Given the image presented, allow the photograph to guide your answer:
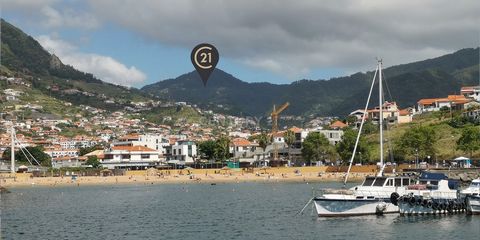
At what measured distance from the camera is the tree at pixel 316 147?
150 metres

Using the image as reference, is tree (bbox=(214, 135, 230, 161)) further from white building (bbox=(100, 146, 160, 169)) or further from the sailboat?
the sailboat

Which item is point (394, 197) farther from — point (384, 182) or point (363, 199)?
point (363, 199)

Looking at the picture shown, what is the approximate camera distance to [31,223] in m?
56.8

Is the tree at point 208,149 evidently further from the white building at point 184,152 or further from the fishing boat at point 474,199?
the fishing boat at point 474,199

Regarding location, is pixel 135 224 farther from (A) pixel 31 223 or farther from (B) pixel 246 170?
(B) pixel 246 170

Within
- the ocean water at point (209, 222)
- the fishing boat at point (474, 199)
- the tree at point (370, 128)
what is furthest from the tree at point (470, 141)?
the fishing boat at point (474, 199)

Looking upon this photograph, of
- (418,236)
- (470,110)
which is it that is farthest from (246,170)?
(418,236)

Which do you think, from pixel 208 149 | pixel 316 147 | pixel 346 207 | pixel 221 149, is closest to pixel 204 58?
pixel 346 207

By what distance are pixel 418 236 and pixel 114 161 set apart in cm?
13135

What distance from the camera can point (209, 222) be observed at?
2170 inches

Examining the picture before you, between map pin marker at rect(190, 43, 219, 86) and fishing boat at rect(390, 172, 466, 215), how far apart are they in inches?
1068

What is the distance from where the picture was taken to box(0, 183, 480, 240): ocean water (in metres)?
46.0

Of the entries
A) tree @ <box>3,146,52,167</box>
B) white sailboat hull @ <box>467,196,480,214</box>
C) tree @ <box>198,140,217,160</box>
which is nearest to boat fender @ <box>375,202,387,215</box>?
white sailboat hull @ <box>467,196,480,214</box>

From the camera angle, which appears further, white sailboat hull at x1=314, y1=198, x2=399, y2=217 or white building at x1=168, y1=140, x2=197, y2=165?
white building at x1=168, y1=140, x2=197, y2=165
